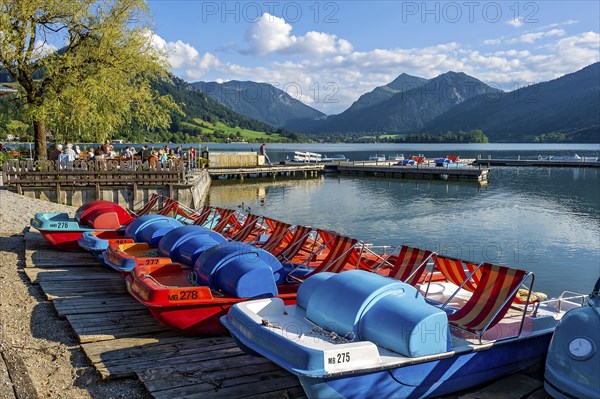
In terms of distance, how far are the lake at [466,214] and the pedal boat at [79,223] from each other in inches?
514

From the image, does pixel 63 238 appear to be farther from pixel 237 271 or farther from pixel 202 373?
pixel 202 373

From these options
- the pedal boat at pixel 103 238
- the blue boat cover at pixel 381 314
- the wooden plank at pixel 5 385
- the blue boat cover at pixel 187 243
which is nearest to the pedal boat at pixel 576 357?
the blue boat cover at pixel 381 314

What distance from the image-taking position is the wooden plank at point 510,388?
687cm

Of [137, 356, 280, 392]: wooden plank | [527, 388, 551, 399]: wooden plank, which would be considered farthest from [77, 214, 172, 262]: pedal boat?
[527, 388, 551, 399]: wooden plank

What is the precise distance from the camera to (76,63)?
79.9 ft

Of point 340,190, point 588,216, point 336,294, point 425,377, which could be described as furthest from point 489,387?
point 340,190

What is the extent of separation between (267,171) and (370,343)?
50792 millimetres

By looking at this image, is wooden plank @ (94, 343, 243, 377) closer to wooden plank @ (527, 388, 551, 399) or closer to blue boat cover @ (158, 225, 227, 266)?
blue boat cover @ (158, 225, 227, 266)

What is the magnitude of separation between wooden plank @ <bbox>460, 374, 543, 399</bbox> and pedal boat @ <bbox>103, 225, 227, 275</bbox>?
5.37 meters

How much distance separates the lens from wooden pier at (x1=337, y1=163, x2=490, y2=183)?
5712 cm

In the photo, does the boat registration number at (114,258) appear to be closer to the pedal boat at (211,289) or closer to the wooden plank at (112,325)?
the pedal boat at (211,289)

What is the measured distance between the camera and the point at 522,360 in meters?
7.49

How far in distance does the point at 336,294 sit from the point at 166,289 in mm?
2707

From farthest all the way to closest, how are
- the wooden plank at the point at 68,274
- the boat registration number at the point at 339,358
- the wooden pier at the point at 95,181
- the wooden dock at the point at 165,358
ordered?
1. the wooden pier at the point at 95,181
2. the wooden plank at the point at 68,274
3. the wooden dock at the point at 165,358
4. the boat registration number at the point at 339,358
